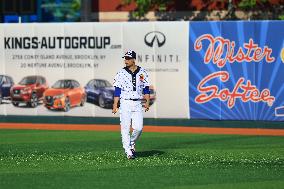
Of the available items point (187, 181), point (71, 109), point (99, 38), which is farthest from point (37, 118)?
point (187, 181)

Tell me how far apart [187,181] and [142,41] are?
12.1 meters

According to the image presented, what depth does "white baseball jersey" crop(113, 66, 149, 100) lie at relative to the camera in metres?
16.4

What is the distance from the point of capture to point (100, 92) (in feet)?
84.6

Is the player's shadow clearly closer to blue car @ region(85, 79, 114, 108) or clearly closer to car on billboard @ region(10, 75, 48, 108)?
blue car @ region(85, 79, 114, 108)

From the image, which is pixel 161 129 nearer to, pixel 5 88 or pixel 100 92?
pixel 100 92

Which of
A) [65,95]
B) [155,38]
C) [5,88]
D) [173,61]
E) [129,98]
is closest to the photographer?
[129,98]

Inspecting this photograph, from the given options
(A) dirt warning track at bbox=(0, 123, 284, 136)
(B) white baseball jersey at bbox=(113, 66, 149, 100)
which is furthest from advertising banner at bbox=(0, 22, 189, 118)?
(B) white baseball jersey at bbox=(113, 66, 149, 100)

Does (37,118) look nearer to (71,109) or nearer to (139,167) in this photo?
(71,109)

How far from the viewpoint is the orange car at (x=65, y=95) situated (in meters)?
26.0

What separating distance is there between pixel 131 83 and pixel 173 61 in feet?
29.0

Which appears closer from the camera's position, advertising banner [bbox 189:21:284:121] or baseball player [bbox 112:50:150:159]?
baseball player [bbox 112:50:150:159]

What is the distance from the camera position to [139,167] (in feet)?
50.0

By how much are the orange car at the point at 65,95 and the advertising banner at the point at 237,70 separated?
11.3 feet

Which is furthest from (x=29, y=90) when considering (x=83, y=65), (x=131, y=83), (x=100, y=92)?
(x=131, y=83)
